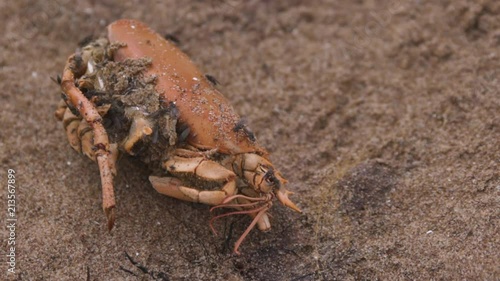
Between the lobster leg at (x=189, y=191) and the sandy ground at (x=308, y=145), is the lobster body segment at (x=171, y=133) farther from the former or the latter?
the sandy ground at (x=308, y=145)

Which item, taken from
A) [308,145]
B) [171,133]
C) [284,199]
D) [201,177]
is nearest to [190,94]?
[171,133]

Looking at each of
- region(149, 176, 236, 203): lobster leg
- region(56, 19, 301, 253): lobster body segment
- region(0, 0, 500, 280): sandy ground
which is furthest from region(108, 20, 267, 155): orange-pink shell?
region(0, 0, 500, 280): sandy ground

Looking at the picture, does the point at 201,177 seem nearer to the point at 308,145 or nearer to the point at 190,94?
the point at 190,94

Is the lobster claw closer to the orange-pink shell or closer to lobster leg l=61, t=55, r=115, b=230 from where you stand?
the orange-pink shell

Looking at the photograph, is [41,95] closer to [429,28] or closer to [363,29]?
[363,29]

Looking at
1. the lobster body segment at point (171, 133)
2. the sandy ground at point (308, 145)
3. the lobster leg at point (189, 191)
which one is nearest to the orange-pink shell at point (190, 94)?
the lobster body segment at point (171, 133)

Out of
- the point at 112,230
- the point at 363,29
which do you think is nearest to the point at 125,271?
the point at 112,230
